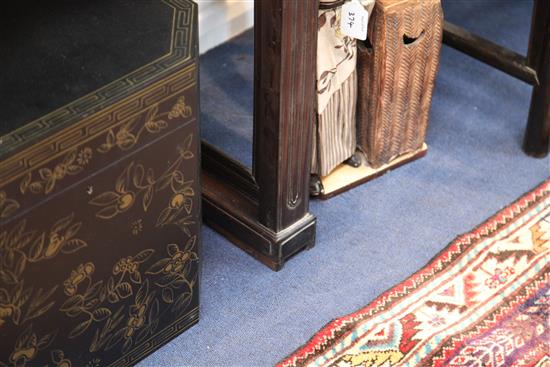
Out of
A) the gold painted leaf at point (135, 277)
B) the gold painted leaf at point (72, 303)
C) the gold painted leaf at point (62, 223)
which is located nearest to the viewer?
the gold painted leaf at point (62, 223)

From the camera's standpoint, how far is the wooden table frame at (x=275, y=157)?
1683 mm

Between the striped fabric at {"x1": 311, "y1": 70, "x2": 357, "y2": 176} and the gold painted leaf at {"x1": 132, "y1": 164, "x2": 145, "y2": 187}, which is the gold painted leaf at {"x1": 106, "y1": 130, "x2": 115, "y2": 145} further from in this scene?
the striped fabric at {"x1": 311, "y1": 70, "x2": 357, "y2": 176}

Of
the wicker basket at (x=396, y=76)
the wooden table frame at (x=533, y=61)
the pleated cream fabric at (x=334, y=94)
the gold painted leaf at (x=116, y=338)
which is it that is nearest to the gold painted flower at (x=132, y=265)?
the gold painted leaf at (x=116, y=338)

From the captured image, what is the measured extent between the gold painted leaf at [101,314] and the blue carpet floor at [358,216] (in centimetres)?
20

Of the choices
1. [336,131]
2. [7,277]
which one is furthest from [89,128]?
[336,131]

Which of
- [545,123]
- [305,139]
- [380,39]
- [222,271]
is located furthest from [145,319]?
[545,123]

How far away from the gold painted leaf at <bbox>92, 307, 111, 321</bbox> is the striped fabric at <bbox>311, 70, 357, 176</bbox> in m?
0.64

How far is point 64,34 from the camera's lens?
152cm

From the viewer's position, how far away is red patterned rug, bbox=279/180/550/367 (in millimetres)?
1826

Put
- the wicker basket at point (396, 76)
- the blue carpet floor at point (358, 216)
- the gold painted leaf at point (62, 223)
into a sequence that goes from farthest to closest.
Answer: the wicker basket at point (396, 76), the blue carpet floor at point (358, 216), the gold painted leaf at point (62, 223)

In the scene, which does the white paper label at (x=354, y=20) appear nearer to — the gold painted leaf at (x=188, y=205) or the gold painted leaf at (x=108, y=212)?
the gold painted leaf at (x=188, y=205)

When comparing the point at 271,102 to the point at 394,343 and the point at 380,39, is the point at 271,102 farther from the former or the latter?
the point at 394,343

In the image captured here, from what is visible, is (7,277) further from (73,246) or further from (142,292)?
(142,292)

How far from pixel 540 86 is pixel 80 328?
1206 mm
